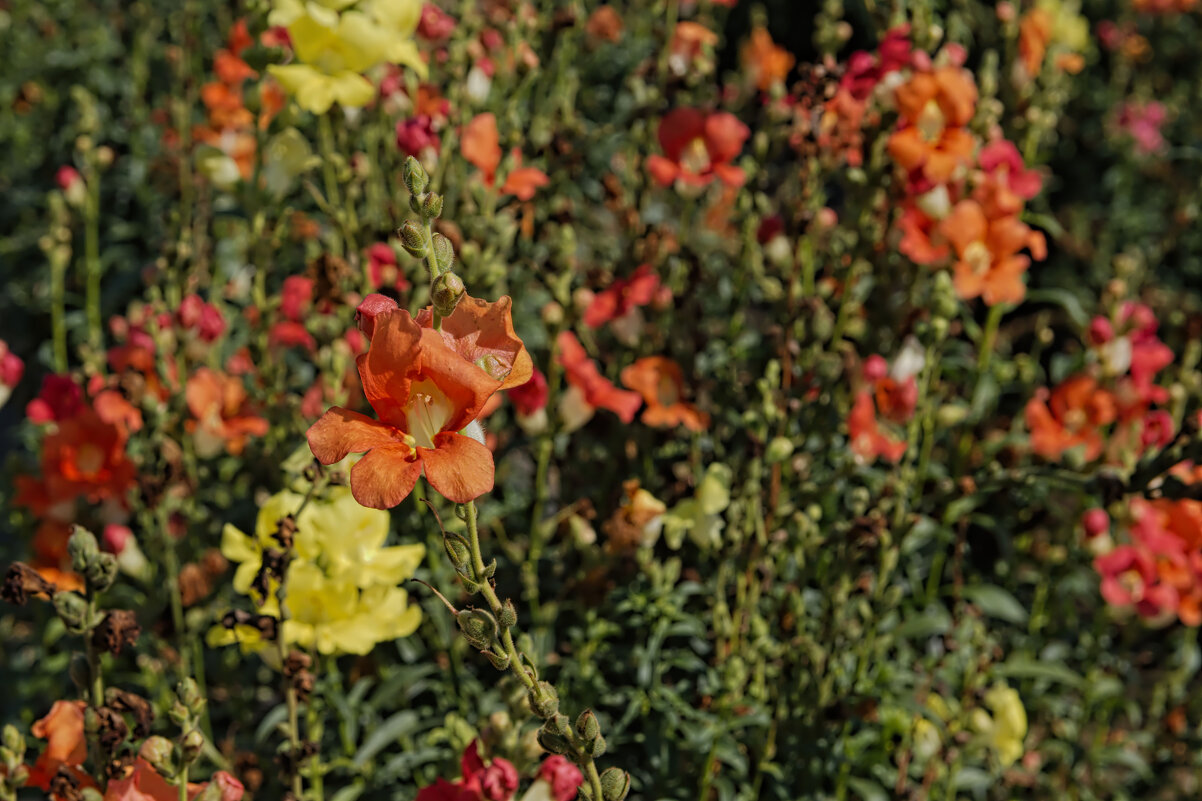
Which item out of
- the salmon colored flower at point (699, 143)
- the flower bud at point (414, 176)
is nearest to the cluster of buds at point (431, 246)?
the flower bud at point (414, 176)

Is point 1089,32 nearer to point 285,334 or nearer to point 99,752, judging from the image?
point 285,334

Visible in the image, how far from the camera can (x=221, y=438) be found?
2182 millimetres

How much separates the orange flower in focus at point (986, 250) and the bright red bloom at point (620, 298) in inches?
22.6

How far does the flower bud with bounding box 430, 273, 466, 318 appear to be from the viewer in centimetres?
103

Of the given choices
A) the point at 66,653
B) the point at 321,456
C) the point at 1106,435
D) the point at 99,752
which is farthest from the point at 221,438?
the point at 1106,435

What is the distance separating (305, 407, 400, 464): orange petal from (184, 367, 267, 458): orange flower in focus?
113 centimetres

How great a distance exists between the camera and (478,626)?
1.07 meters

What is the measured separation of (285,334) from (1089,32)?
531cm

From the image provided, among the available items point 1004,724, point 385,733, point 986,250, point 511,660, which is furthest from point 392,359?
point 1004,724

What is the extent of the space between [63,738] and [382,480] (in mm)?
652

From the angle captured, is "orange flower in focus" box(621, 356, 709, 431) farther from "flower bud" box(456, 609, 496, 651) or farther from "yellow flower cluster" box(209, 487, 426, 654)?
"flower bud" box(456, 609, 496, 651)

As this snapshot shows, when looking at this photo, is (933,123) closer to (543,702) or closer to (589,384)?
(589,384)

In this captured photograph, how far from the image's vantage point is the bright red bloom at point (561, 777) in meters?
1.28

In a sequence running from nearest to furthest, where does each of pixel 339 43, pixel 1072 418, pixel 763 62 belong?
pixel 339 43, pixel 1072 418, pixel 763 62
